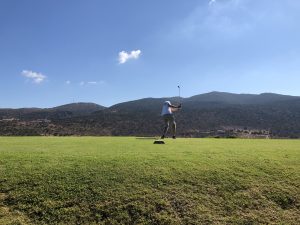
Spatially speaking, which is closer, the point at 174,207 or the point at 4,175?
the point at 174,207

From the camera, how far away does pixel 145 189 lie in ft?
32.4

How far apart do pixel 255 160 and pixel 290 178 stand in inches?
62.3

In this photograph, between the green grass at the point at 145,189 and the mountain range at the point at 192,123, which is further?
the mountain range at the point at 192,123

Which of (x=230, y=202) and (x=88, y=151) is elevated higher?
(x=88, y=151)

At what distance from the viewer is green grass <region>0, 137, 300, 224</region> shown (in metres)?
8.91

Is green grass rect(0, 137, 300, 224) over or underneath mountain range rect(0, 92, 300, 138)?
underneath

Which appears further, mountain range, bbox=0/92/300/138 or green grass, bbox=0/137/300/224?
mountain range, bbox=0/92/300/138

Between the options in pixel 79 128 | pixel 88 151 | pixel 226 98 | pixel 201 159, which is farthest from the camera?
pixel 226 98

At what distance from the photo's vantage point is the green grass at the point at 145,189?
8.91 meters

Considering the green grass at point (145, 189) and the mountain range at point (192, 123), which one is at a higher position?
the mountain range at point (192, 123)

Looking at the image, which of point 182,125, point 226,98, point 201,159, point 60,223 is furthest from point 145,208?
point 226,98

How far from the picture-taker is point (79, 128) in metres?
63.1

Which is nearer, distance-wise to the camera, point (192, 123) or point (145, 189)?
point (145, 189)

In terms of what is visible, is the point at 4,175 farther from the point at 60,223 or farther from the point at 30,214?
the point at 60,223
